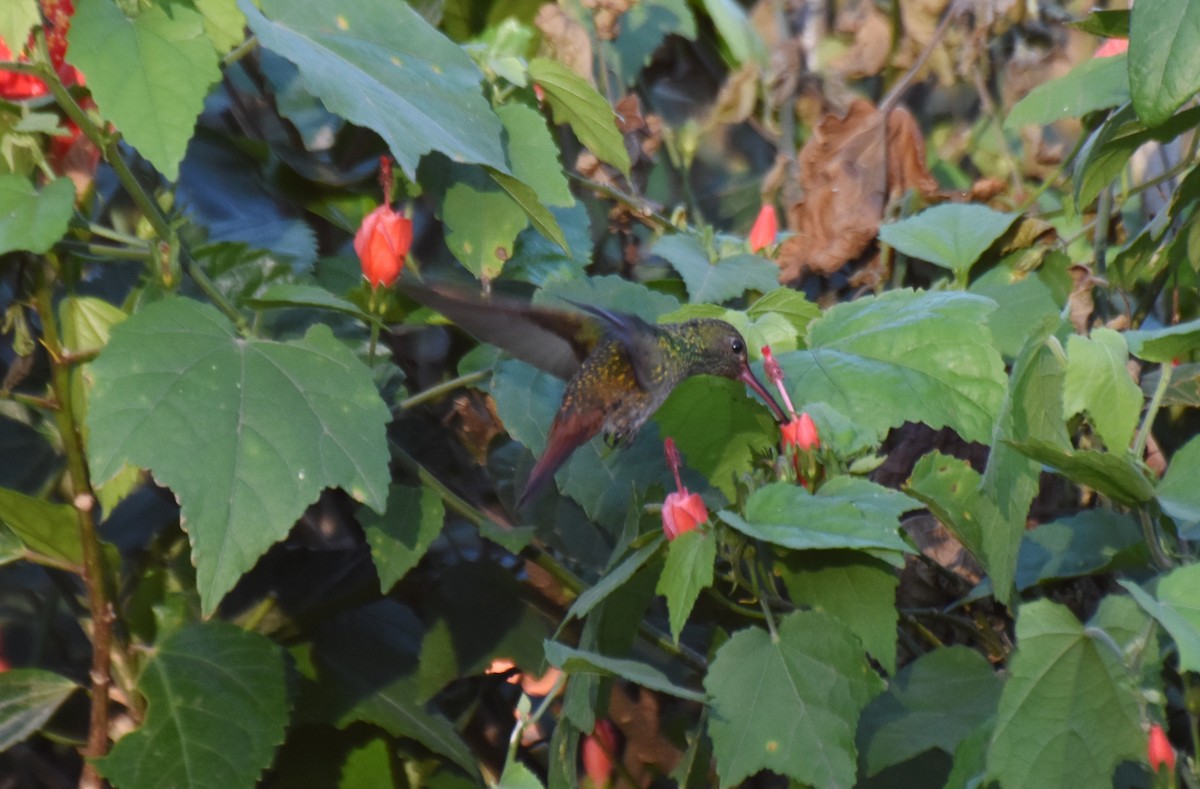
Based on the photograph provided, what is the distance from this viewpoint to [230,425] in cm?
89

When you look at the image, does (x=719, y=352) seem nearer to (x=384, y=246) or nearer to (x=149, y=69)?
(x=384, y=246)

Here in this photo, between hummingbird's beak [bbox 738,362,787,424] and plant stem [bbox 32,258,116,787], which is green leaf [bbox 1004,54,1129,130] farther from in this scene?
plant stem [bbox 32,258,116,787]

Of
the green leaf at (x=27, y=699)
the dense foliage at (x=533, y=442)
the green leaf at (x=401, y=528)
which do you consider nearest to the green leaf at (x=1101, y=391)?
the dense foliage at (x=533, y=442)

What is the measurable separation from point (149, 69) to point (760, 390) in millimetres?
513

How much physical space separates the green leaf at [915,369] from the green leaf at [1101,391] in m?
0.13

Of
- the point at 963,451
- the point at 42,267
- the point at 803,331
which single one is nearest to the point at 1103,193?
the point at 963,451

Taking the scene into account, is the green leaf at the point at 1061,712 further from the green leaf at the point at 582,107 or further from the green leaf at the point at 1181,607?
the green leaf at the point at 582,107

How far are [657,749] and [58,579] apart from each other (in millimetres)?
603

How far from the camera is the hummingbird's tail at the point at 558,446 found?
1148 millimetres

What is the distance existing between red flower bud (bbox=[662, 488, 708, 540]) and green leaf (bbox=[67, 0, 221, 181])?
0.39 metres

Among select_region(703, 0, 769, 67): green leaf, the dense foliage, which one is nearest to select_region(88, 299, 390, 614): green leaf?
the dense foliage

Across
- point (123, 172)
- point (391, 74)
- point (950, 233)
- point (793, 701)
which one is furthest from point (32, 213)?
point (950, 233)

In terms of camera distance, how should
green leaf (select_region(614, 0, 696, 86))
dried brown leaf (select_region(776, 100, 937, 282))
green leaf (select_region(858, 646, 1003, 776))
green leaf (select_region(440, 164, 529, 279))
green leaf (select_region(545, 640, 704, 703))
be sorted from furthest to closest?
green leaf (select_region(614, 0, 696, 86)) < dried brown leaf (select_region(776, 100, 937, 282)) < green leaf (select_region(440, 164, 529, 279)) < green leaf (select_region(858, 646, 1003, 776)) < green leaf (select_region(545, 640, 704, 703))

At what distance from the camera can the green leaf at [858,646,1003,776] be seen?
0.96 meters
